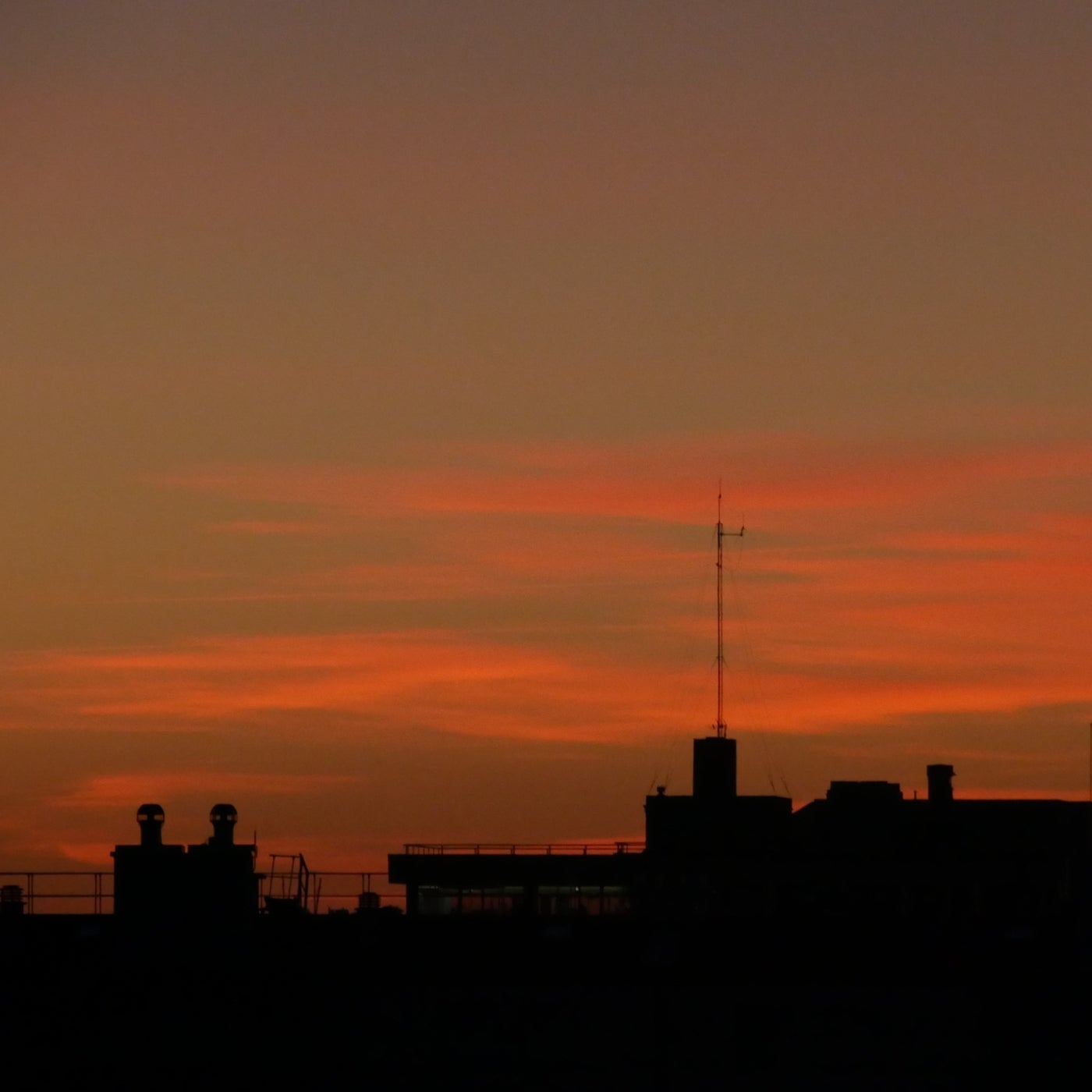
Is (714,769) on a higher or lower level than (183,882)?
higher

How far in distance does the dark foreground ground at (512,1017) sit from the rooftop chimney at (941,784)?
203 feet

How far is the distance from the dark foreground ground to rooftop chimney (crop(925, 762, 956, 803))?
6202cm

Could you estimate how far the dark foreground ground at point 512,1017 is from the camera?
5512cm

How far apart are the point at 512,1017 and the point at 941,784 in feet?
221

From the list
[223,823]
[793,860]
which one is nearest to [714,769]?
[793,860]

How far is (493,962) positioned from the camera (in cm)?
5869

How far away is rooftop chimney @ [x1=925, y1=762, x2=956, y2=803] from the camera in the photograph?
121 meters

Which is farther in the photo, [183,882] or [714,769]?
[714,769]

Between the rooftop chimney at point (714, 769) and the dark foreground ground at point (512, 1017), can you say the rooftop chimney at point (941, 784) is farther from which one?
the dark foreground ground at point (512, 1017)

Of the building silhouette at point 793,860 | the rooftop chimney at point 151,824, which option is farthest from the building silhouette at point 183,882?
the building silhouette at point 793,860

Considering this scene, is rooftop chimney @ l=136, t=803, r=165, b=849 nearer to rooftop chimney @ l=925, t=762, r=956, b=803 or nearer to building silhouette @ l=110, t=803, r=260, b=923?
building silhouette @ l=110, t=803, r=260, b=923

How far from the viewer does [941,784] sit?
121 metres

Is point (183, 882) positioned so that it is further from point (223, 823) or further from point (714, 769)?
point (714, 769)

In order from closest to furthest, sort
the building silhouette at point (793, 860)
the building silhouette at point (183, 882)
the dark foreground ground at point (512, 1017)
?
the dark foreground ground at point (512, 1017)
the building silhouette at point (183, 882)
the building silhouette at point (793, 860)
